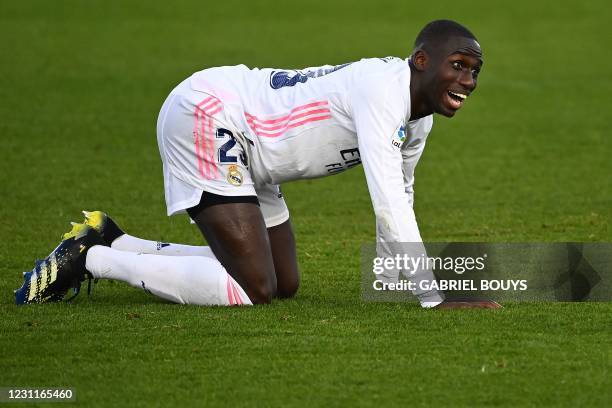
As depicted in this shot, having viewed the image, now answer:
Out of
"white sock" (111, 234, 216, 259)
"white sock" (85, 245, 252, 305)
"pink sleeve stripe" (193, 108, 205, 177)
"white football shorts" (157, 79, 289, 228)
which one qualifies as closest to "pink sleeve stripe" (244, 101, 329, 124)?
"white football shorts" (157, 79, 289, 228)

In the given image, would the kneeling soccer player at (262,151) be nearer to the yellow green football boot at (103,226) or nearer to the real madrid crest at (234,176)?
the real madrid crest at (234,176)

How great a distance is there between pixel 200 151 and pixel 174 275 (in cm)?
81

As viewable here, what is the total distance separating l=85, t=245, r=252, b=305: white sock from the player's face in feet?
5.74

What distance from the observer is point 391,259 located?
8312 mm

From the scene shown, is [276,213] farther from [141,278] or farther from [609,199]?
[609,199]

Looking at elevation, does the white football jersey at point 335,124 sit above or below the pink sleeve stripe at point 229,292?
above

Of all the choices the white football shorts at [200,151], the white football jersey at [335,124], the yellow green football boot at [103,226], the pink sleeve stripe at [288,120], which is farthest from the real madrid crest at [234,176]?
the yellow green football boot at [103,226]

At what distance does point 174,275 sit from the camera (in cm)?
832

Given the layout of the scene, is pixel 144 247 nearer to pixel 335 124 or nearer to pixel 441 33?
pixel 335 124

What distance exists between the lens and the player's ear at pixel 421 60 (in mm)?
7902

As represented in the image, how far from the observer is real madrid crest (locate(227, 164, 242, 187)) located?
27.0 ft

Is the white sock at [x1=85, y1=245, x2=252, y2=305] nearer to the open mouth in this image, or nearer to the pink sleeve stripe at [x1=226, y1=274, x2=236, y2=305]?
the pink sleeve stripe at [x1=226, y1=274, x2=236, y2=305]

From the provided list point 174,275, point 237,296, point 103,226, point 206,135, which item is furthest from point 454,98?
point 103,226

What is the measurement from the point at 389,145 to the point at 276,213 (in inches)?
57.5
